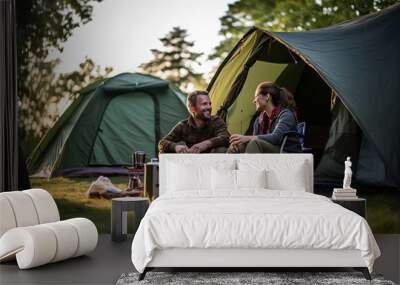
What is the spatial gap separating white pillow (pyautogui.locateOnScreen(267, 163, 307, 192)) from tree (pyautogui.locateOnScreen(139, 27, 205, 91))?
156 cm

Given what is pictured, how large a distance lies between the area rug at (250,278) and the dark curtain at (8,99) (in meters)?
2.73

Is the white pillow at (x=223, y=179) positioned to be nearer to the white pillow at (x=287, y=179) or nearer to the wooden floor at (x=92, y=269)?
the white pillow at (x=287, y=179)

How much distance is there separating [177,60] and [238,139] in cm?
112

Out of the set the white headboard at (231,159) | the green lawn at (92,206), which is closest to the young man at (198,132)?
the white headboard at (231,159)

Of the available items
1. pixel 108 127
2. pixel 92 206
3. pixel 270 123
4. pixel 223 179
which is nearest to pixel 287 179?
pixel 223 179

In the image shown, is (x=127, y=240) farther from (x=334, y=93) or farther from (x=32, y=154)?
(x=334, y=93)

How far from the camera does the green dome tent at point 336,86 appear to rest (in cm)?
679

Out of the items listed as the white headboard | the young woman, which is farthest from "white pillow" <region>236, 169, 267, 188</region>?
the young woman

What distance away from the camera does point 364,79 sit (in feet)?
22.5

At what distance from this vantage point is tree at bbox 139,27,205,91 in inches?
284

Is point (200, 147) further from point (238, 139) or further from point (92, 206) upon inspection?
point (92, 206)

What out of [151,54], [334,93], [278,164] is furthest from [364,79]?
[151,54]

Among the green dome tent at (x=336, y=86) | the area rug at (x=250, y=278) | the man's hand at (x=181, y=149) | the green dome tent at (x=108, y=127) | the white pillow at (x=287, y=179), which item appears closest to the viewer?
the area rug at (x=250, y=278)

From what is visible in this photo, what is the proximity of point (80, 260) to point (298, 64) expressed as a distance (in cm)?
313
